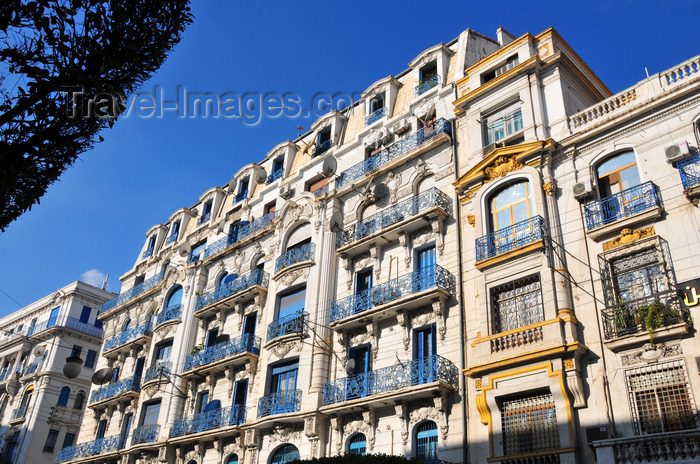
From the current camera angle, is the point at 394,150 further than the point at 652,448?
Yes

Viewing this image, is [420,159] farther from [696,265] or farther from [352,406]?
[696,265]

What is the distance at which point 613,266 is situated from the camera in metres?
16.7

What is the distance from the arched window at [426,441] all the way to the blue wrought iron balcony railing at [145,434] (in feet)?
48.2

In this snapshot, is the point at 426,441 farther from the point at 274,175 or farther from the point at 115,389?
the point at 115,389

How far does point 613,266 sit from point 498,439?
5629 mm

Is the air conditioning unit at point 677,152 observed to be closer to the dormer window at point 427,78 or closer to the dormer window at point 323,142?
the dormer window at point 427,78

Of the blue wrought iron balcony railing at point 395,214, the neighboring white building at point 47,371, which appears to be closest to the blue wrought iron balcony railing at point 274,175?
the blue wrought iron balcony railing at point 395,214

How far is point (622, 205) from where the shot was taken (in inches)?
675

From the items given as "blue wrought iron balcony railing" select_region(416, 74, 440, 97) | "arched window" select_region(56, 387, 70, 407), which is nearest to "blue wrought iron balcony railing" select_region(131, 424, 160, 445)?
"arched window" select_region(56, 387, 70, 407)

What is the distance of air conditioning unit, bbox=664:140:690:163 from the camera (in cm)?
1627

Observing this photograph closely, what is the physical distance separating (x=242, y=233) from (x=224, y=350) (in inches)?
267

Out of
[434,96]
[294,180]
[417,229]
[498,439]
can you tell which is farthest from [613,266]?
[294,180]

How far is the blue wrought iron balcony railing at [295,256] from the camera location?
25.9 meters

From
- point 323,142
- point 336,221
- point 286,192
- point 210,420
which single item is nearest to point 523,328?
point 336,221
